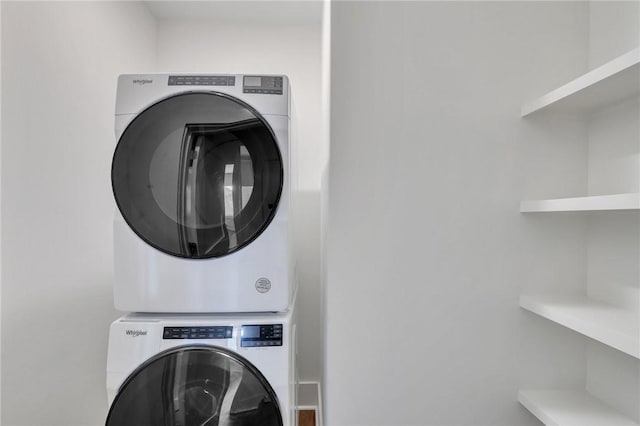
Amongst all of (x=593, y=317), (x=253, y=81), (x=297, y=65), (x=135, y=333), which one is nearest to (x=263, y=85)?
(x=253, y=81)

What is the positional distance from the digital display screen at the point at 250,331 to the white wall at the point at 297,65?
1067 mm

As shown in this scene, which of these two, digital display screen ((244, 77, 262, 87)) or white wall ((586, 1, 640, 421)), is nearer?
white wall ((586, 1, 640, 421))

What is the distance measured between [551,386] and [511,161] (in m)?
0.84

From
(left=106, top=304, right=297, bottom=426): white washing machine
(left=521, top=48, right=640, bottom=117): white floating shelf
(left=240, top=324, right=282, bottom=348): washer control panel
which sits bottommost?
(left=106, top=304, right=297, bottom=426): white washing machine

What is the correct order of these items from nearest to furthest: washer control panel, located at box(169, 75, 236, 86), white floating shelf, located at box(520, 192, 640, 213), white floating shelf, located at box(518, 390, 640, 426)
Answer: white floating shelf, located at box(520, 192, 640, 213), white floating shelf, located at box(518, 390, 640, 426), washer control panel, located at box(169, 75, 236, 86)

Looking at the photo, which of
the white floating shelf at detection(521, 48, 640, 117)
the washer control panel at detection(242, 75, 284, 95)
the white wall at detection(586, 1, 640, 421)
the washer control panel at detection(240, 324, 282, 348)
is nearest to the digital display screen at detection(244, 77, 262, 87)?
the washer control panel at detection(242, 75, 284, 95)

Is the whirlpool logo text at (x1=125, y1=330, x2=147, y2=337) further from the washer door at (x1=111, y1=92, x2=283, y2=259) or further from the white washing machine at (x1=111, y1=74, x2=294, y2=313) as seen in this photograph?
the washer door at (x1=111, y1=92, x2=283, y2=259)

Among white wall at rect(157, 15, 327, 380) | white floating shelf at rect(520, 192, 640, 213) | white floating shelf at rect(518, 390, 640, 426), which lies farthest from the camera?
white wall at rect(157, 15, 327, 380)

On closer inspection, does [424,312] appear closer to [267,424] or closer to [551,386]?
[551,386]

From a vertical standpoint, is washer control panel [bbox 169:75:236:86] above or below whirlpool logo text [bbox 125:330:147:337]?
above

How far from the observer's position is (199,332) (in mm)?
1147

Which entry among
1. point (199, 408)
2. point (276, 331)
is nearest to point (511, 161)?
point (276, 331)

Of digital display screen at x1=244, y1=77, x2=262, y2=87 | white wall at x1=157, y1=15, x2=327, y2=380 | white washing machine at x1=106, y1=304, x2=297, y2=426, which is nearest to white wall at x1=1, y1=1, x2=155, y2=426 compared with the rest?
white wall at x1=157, y1=15, x2=327, y2=380

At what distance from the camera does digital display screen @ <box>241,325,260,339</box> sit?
3.76 feet
